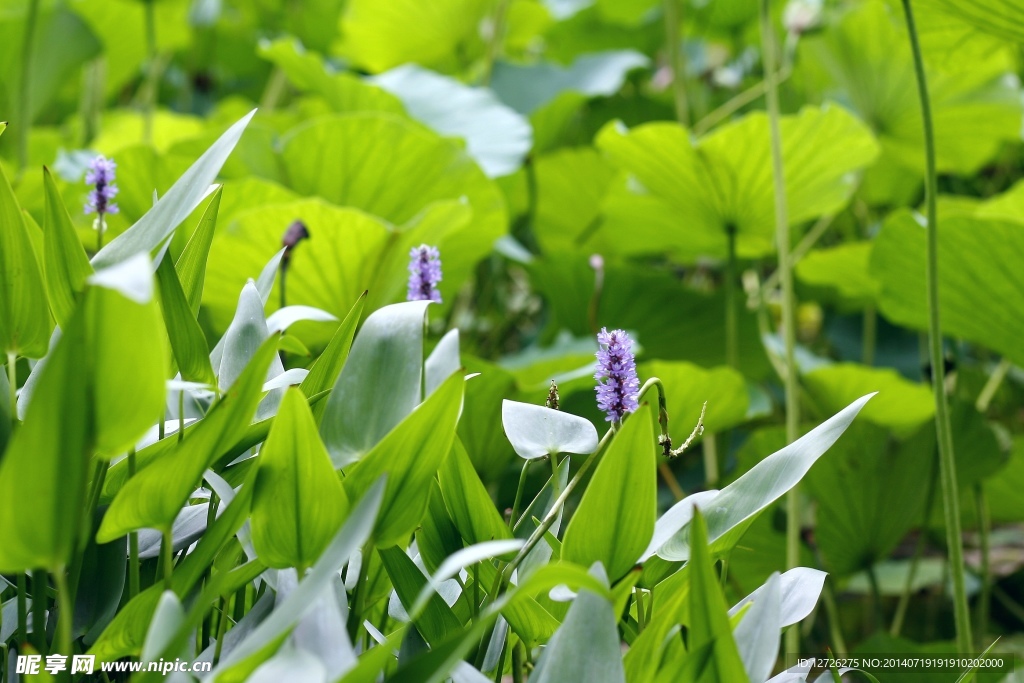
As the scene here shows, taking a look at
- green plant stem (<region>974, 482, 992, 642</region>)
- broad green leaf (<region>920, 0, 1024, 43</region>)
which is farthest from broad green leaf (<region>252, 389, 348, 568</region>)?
green plant stem (<region>974, 482, 992, 642</region>)

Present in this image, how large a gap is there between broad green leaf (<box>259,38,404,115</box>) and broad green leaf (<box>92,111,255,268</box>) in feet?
2.12

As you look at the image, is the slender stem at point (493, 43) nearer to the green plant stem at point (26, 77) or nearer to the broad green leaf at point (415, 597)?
the green plant stem at point (26, 77)

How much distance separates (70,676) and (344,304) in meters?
0.50

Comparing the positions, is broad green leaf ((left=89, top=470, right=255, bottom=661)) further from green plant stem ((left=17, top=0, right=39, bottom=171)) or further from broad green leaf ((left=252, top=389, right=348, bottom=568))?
green plant stem ((left=17, top=0, right=39, bottom=171))

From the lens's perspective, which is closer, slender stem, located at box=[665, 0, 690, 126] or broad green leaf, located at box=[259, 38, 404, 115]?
broad green leaf, located at box=[259, 38, 404, 115]

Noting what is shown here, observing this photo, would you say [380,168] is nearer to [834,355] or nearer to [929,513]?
[929,513]

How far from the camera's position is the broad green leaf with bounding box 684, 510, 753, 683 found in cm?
24

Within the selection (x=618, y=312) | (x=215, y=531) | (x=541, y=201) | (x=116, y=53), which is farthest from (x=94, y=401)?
(x=116, y=53)

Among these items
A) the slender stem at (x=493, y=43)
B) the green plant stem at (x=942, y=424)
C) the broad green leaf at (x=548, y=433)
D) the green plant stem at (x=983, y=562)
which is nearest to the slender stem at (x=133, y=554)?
the broad green leaf at (x=548, y=433)

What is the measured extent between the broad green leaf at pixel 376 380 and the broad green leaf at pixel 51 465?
0.08 m

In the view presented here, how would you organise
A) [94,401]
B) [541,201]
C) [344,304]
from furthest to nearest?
[541,201], [344,304], [94,401]

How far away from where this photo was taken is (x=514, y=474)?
78 centimetres

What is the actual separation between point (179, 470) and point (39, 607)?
2.4 inches

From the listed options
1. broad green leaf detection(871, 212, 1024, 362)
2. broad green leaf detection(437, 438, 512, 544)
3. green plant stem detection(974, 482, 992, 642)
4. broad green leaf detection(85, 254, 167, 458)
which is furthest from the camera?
green plant stem detection(974, 482, 992, 642)
